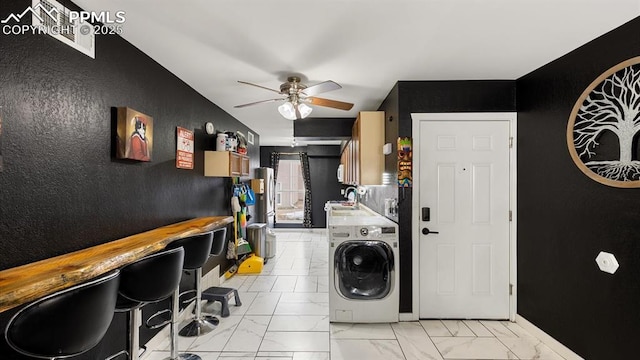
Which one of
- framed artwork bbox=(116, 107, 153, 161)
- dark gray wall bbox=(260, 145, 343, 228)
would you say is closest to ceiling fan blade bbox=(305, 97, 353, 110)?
framed artwork bbox=(116, 107, 153, 161)

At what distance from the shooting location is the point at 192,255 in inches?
88.9

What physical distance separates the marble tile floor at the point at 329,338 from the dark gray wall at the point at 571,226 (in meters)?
0.36

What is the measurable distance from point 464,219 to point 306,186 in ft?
17.7

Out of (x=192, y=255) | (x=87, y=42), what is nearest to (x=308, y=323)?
(x=192, y=255)

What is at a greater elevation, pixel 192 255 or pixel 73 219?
pixel 73 219

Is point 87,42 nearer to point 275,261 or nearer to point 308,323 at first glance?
point 308,323

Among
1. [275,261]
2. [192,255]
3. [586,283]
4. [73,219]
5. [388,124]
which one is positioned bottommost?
[275,261]

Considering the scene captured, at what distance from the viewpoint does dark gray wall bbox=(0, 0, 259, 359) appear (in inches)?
54.2

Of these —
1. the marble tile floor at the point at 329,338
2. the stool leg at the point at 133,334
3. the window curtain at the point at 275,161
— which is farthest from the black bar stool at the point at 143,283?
the window curtain at the point at 275,161

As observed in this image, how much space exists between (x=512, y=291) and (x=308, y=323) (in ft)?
6.63

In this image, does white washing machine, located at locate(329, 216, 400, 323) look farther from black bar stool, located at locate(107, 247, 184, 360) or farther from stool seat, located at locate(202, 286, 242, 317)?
black bar stool, located at locate(107, 247, 184, 360)

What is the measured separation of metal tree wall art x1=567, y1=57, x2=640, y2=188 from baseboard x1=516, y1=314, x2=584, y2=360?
1334 millimetres

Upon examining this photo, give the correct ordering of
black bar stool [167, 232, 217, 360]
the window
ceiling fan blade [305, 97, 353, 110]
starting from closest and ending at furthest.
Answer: black bar stool [167, 232, 217, 360], ceiling fan blade [305, 97, 353, 110], the window

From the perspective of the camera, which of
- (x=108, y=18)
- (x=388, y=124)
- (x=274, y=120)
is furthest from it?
(x=274, y=120)
